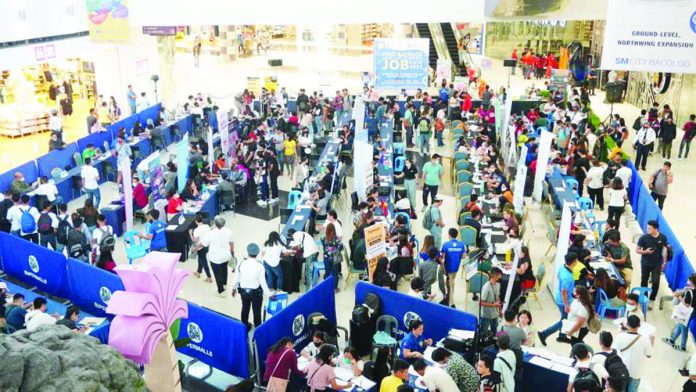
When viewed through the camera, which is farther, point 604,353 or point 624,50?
point 624,50

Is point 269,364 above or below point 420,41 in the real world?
below

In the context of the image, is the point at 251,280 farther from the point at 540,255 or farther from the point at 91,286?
the point at 540,255

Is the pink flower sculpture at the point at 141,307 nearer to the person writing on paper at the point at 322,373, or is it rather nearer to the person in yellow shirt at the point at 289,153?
the person writing on paper at the point at 322,373

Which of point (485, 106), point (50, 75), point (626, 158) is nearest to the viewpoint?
point (626, 158)

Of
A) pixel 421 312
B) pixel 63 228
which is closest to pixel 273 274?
pixel 421 312

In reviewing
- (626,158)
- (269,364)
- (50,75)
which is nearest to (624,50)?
(626,158)

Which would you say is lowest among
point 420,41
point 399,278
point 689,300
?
point 399,278

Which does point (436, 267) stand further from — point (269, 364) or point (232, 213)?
point (232, 213)

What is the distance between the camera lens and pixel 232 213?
1463 centimetres

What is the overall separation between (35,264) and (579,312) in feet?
26.9

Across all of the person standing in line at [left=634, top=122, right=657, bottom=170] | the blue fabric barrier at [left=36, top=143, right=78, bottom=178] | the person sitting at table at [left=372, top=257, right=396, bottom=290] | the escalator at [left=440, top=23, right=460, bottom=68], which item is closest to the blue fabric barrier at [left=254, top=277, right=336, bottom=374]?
the person sitting at table at [left=372, top=257, right=396, bottom=290]

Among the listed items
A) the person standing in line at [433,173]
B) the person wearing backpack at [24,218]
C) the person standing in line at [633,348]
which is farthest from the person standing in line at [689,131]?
the person wearing backpack at [24,218]

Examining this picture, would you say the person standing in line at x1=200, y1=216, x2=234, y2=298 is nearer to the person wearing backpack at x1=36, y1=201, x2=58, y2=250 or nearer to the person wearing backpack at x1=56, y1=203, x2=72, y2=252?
the person wearing backpack at x1=56, y1=203, x2=72, y2=252

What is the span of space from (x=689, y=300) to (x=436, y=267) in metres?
3.19
